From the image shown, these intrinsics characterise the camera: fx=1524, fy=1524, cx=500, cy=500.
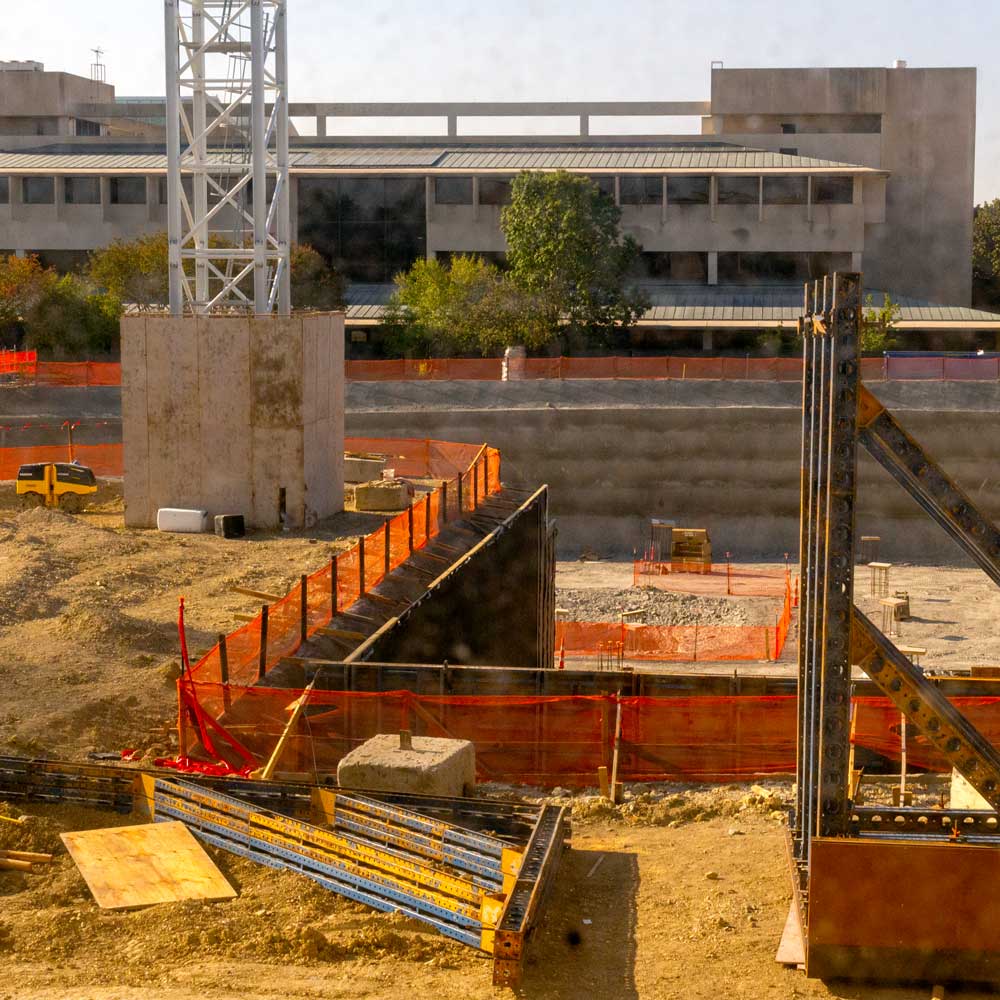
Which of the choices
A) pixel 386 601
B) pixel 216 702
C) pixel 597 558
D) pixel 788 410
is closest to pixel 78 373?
pixel 597 558

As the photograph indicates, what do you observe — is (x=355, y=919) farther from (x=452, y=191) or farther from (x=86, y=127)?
(x=86, y=127)

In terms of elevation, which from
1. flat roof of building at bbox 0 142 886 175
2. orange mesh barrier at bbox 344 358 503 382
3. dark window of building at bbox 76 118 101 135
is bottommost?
orange mesh barrier at bbox 344 358 503 382

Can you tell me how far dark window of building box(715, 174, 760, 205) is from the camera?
67.4 metres

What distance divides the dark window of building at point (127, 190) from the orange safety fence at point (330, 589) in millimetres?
42582

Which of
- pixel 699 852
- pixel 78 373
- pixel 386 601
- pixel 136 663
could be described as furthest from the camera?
pixel 78 373

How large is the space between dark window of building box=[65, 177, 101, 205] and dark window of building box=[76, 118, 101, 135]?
1462 centimetres

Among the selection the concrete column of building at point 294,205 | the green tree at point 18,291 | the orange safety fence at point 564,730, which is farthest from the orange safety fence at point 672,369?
the orange safety fence at point 564,730

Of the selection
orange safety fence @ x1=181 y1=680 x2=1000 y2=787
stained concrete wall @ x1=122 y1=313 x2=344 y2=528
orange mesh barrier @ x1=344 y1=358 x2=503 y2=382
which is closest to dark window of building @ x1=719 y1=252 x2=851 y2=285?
orange mesh barrier @ x1=344 y1=358 x2=503 y2=382

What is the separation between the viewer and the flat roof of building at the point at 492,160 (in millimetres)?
67938

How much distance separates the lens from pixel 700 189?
68.0m

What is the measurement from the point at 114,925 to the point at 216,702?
17.0 ft

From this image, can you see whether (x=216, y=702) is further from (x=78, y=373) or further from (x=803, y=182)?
(x=803, y=182)

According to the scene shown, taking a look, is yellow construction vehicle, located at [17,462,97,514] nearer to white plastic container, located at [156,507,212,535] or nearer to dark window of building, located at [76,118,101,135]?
white plastic container, located at [156,507,212,535]

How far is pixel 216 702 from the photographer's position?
50.3ft
